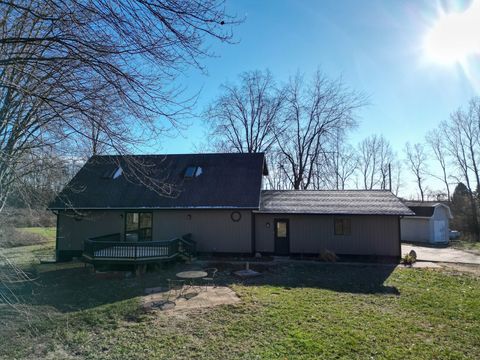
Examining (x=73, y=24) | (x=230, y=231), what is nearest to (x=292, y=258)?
(x=230, y=231)

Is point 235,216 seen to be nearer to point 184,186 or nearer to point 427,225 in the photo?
point 184,186

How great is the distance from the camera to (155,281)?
36.8 feet

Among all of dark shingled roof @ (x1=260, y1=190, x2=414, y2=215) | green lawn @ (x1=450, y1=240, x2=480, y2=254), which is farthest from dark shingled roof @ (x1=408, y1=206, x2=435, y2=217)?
dark shingled roof @ (x1=260, y1=190, x2=414, y2=215)

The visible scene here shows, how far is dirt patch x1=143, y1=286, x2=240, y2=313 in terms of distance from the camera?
8.41 meters

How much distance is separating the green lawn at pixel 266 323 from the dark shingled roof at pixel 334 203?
464 centimetres

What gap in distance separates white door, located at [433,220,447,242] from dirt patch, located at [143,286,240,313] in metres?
21.3

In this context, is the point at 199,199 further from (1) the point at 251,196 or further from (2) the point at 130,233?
(2) the point at 130,233

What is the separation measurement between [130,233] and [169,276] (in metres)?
5.71

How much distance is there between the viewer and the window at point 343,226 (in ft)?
52.5

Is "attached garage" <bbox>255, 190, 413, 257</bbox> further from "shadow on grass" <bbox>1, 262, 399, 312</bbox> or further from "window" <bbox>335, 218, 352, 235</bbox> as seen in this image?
"shadow on grass" <bbox>1, 262, 399, 312</bbox>

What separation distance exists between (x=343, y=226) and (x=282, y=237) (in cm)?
300

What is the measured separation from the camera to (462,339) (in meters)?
6.51

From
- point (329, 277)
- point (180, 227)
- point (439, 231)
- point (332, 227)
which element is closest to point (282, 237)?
point (332, 227)

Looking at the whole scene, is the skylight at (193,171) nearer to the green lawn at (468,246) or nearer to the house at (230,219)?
the house at (230,219)
